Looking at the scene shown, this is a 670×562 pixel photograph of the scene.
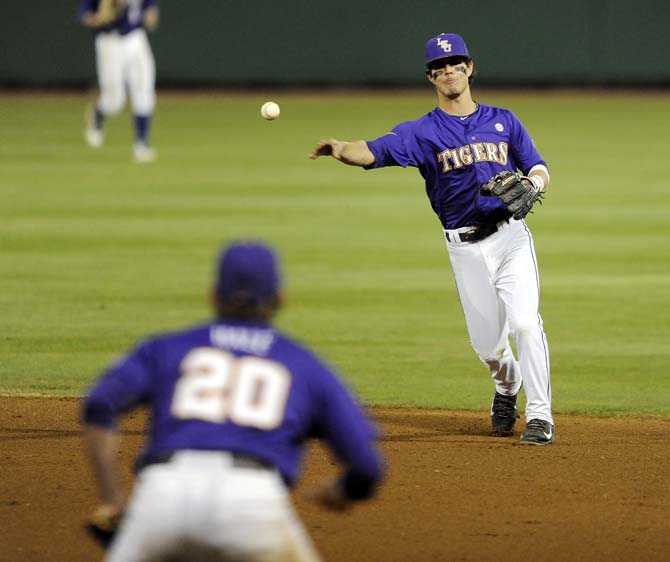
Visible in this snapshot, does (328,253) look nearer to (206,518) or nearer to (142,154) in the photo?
(142,154)

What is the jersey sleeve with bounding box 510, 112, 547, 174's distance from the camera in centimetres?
761

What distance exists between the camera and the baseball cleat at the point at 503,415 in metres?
7.71

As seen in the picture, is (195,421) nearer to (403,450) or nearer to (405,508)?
(405,508)

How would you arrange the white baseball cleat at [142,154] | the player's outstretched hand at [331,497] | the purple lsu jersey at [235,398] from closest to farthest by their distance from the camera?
the purple lsu jersey at [235,398], the player's outstretched hand at [331,497], the white baseball cleat at [142,154]

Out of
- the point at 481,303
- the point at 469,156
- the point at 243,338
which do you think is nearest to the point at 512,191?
the point at 469,156

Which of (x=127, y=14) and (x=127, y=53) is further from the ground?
(x=127, y=14)

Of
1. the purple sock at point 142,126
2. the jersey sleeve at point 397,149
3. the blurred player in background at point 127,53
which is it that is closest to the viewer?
the jersey sleeve at point 397,149

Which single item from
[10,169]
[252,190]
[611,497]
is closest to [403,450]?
[611,497]

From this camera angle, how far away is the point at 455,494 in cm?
656

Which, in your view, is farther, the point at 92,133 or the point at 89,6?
the point at 92,133

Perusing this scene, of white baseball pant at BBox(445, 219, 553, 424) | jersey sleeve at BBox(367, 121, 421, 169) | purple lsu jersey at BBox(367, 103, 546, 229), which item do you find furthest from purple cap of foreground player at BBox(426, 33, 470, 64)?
white baseball pant at BBox(445, 219, 553, 424)

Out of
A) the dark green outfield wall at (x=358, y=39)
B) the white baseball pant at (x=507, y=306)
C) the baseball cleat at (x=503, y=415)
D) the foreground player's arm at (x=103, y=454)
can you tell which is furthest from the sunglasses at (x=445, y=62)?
the dark green outfield wall at (x=358, y=39)

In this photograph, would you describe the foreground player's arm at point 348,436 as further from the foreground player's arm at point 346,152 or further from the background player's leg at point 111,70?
the background player's leg at point 111,70

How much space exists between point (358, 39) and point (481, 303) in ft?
87.0
